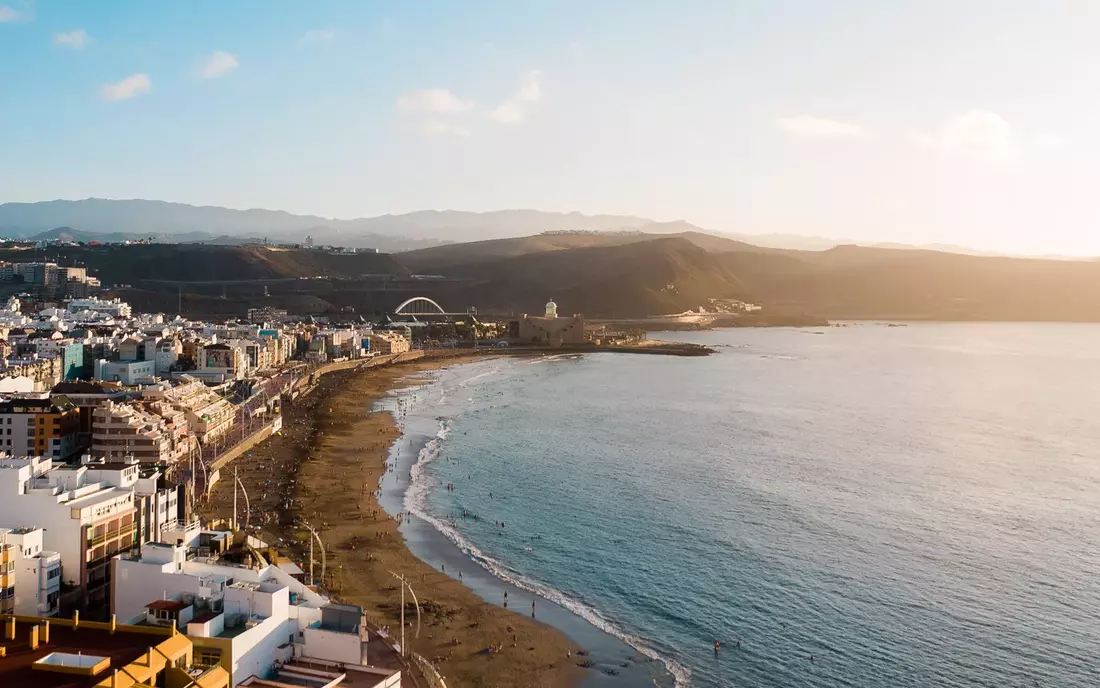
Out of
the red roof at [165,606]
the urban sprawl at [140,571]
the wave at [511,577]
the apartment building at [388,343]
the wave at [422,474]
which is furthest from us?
the apartment building at [388,343]

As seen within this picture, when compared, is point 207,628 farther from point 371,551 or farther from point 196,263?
point 196,263

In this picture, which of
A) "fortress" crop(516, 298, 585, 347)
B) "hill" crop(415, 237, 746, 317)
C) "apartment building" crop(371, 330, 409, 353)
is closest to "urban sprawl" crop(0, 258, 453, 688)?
"apartment building" crop(371, 330, 409, 353)

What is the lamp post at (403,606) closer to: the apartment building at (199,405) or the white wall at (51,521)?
the white wall at (51,521)

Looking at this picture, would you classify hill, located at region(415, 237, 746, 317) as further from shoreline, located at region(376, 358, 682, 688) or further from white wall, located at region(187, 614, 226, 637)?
white wall, located at region(187, 614, 226, 637)

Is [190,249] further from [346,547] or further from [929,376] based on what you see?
[346,547]

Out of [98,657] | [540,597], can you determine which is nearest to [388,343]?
[540,597]

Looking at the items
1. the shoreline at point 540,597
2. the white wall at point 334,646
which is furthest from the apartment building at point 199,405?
the white wall at point 334,646
